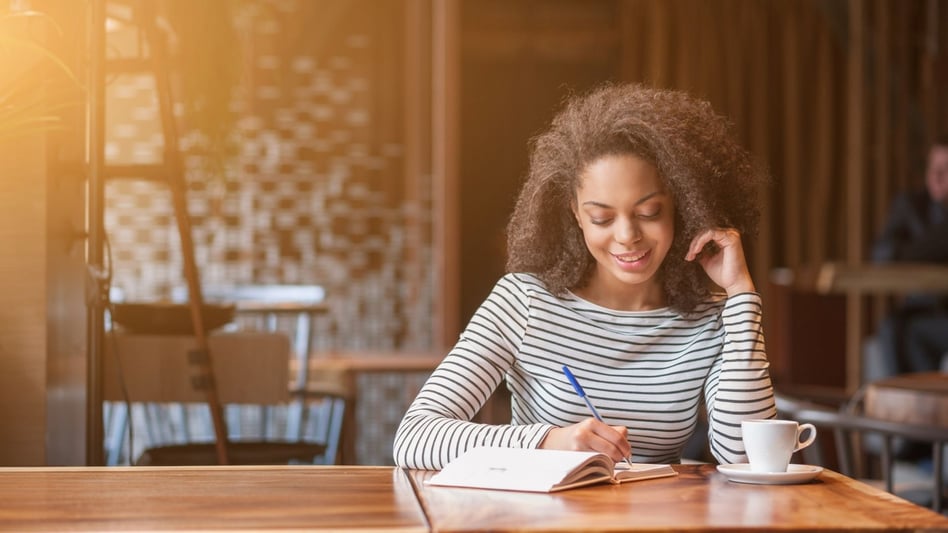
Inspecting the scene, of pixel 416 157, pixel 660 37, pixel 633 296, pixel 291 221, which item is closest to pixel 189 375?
pixel 633 296

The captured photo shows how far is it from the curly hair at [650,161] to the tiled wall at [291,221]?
2323 millimetres

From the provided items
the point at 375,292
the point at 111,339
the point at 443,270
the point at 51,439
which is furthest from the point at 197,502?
the point at 375,292

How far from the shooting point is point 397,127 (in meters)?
6.12

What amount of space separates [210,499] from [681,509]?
18.8 inches

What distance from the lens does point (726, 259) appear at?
169 cm

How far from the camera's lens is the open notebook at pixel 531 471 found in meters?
1.24

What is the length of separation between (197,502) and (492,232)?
6.10 meters

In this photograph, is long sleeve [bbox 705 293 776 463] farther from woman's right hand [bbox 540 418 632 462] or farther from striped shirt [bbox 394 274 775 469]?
woman's right hand [bbox 540 418 632 462]

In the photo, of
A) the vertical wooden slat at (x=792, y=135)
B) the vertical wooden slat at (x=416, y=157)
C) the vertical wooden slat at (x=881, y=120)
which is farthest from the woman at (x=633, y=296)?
the vertical wooden slat at (x=792, y=135)

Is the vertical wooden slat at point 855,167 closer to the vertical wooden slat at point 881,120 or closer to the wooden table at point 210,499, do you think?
the vertical wooden slat at point 881,120

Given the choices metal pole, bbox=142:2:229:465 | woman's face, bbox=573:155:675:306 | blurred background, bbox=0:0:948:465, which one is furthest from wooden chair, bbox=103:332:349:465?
woman's face, bbox=573:155:675:306

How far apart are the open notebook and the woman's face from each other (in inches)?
14.9

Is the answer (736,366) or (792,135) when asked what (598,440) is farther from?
(792,135)

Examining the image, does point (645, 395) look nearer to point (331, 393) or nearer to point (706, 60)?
point (331, 393)
